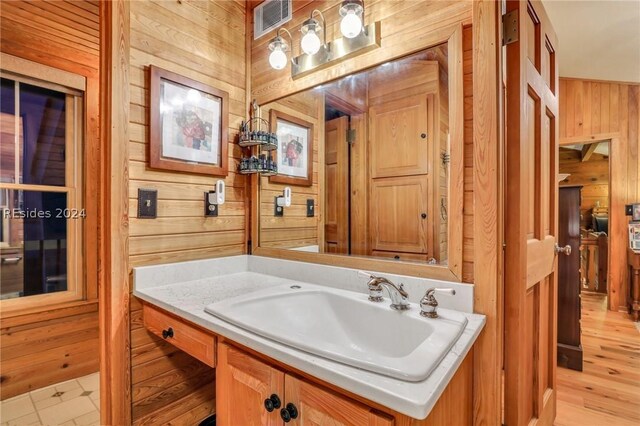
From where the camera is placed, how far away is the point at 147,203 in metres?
1.41

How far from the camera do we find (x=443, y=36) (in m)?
1.11

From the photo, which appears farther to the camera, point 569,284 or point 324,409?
point 569,284

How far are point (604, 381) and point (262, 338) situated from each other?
2.52 metres

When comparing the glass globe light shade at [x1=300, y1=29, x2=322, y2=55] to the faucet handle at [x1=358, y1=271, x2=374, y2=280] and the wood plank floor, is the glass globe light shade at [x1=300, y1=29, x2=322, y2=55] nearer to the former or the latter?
the faucet handle at [x1=358, y1=271, x2=374, y2=280]

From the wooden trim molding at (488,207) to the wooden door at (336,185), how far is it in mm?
652

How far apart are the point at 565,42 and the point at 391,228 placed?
2661 millimetres

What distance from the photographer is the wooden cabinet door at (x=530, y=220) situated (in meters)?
1.07

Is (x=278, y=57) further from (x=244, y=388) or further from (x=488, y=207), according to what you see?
(x=244, y=388)

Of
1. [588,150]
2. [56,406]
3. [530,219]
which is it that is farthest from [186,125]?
[588,150]

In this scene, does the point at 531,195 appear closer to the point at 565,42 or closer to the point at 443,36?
the point at 443,36

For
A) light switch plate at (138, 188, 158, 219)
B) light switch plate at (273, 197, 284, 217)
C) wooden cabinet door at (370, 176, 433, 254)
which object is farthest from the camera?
light switch plate at (273, 197, 284, 217)

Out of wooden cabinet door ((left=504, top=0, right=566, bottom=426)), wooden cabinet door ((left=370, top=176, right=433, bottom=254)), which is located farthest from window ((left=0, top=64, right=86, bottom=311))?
wooden cabinet door ((left=504, top=0, right=566, bottom=426))

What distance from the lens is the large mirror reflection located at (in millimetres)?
1209

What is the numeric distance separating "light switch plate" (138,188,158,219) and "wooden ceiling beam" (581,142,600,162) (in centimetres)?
593
